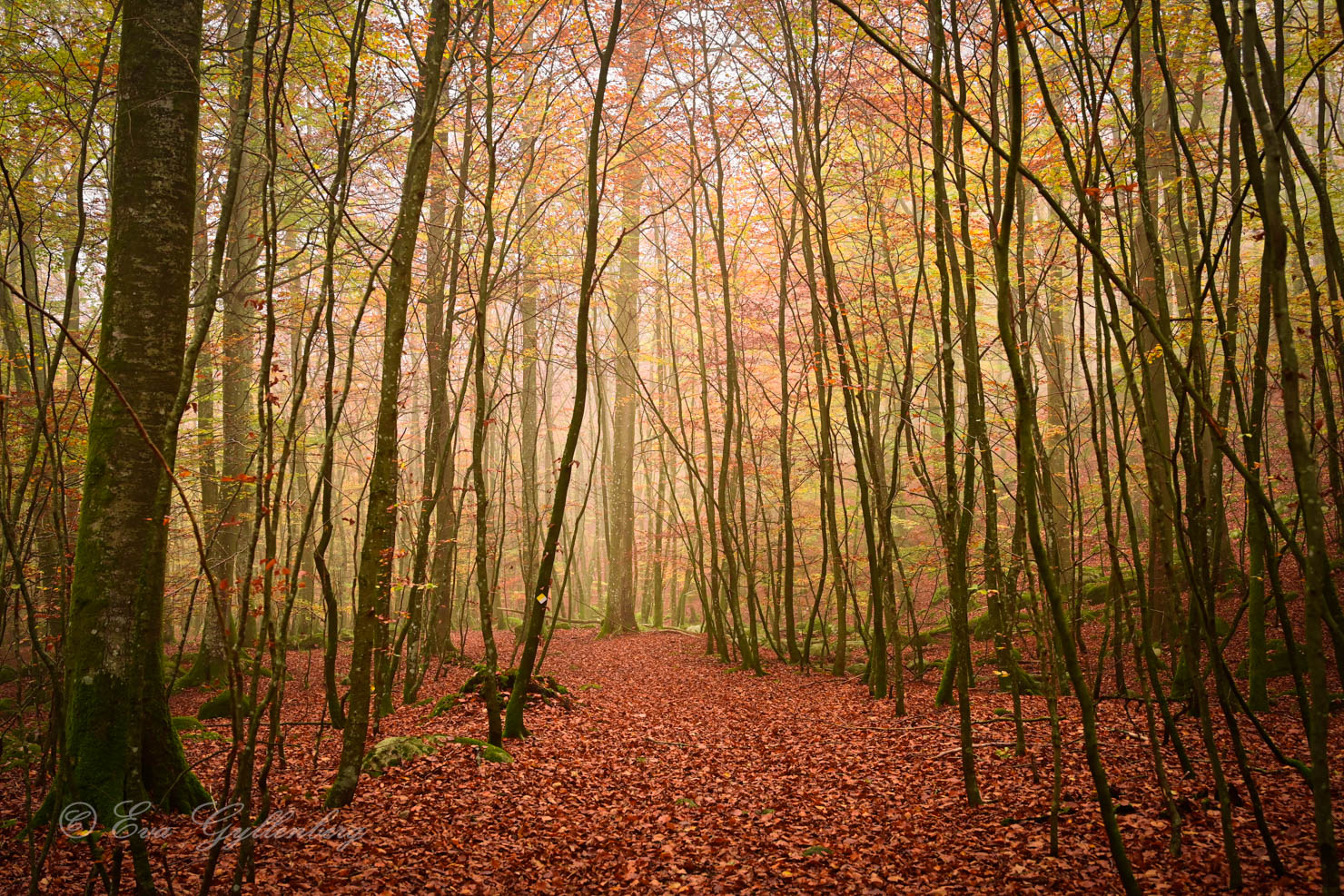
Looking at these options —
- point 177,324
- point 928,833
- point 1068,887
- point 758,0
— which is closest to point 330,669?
point 177,324

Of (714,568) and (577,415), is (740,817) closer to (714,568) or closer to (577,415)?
(577,415)

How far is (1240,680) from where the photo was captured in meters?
6.97

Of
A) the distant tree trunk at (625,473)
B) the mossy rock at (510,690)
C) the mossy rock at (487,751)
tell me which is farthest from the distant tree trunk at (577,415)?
the distant tree trunk at (625,473)

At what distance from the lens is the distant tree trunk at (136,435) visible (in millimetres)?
3826

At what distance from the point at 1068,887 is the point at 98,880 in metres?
4.74

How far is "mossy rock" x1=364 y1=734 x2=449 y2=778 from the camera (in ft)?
17.3

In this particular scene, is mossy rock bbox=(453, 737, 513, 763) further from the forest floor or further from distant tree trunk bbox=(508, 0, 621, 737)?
distant tree trunk bbox=(508, 0, 621, 737)

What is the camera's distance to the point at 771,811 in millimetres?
4715

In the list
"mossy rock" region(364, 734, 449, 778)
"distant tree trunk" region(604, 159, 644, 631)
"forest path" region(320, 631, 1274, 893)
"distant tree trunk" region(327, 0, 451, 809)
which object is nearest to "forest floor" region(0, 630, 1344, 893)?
"forest path" region(320, 631, 1274, 893)

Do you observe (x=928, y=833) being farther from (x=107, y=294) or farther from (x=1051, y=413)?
(x=1051, y=413)

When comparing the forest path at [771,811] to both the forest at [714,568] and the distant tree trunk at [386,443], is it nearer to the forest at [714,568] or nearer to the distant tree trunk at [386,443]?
the forest at [714,568]
